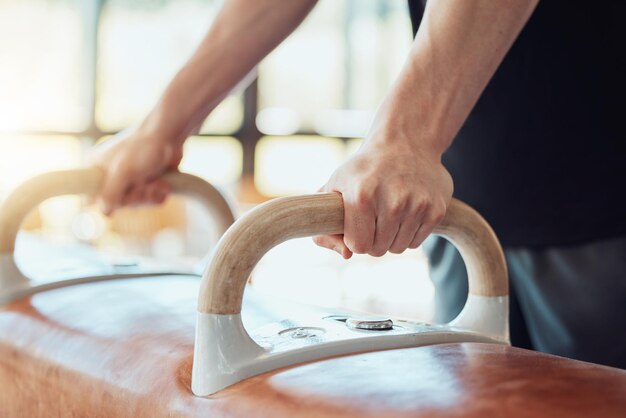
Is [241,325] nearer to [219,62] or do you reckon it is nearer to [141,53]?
[219,62]

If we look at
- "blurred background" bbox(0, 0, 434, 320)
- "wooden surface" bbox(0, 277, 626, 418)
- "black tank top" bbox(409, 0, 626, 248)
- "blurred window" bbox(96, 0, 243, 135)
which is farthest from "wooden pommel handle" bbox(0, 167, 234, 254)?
"blurred window" bbox(96, 0, 243, 135)

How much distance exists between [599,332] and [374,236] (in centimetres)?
64

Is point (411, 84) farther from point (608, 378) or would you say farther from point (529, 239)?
point (529, 239)

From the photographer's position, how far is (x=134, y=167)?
118 cm

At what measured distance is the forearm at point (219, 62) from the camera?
4.01 ft

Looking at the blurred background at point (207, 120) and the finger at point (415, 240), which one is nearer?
the finger at point (415, 240)

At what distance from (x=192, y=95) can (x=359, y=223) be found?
576 mm

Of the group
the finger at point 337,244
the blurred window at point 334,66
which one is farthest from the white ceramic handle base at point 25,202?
the blurred window at point 334,66

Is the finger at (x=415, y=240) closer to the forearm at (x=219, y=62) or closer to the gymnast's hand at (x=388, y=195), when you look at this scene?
the gymnast's hand at (x=388, y=195)

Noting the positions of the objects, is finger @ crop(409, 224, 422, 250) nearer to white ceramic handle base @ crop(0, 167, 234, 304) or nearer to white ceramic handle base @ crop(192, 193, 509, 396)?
white ceramic handle base @ crop(192, 193, 509, 396)

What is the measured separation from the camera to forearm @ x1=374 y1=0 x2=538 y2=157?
2.62 feet

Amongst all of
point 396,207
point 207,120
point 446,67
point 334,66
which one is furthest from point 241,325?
point 334,66

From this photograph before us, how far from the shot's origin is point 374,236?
2.44 feet

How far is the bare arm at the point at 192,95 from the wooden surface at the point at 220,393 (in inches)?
8.0
